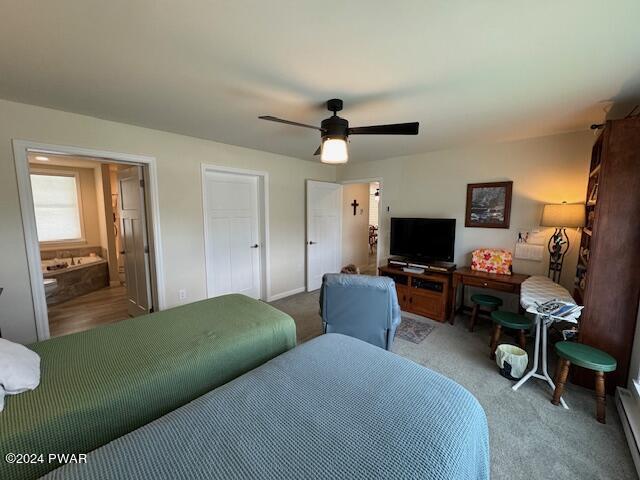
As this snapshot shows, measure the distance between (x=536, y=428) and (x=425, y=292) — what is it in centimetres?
185

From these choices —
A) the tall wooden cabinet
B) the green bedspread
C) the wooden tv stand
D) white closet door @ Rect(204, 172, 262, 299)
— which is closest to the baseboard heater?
the tall wooden cabinet

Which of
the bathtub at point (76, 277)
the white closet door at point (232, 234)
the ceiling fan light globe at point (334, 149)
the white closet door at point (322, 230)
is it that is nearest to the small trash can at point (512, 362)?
the ceiling fan light globe at point (334, 149)

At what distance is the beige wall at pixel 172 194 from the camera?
2232 millimetres

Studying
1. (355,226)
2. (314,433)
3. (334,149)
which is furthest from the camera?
(355,226)

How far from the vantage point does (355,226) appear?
5.92m

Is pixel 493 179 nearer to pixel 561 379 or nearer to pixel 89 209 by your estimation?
pixel 561 379

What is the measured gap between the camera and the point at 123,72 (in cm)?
170

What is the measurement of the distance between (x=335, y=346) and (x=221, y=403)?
665 mm

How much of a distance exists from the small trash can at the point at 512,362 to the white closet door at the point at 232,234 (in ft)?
10.7

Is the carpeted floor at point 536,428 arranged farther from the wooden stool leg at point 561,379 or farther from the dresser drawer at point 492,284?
the dresser drawer at point 492,284

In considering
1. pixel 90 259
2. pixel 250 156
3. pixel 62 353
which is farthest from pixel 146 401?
pixel 90 259

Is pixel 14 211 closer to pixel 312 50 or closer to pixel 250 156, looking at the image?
pixel 250 156

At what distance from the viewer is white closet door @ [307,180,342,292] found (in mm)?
4680

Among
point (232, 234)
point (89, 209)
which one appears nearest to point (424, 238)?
point (232, 234)
